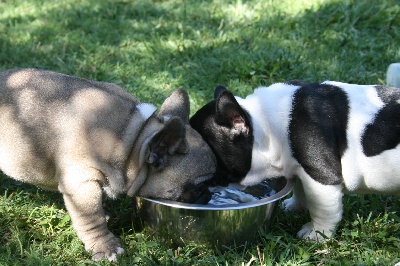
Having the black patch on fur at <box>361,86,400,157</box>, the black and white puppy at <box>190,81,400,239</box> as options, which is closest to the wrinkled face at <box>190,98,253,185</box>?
the black and white puppy at <box>190,81,400,239</box>

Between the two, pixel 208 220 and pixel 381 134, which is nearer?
pixel 208 220

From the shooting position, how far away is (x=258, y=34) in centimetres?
810

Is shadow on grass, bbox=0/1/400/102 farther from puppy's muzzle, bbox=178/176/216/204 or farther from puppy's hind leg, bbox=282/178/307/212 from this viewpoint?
puppy's muzzle, bbox=178/176/216/204

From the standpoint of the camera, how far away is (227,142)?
15.0 feet

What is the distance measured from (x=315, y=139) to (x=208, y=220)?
97 centimetres

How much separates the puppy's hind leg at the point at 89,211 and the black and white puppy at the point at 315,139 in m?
0.93

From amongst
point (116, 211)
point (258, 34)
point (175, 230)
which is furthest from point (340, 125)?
point (258, 34)

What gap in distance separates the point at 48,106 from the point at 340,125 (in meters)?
2.14

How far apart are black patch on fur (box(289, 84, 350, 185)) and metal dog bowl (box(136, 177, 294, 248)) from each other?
28cm

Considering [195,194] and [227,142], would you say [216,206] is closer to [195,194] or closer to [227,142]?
[195,194]

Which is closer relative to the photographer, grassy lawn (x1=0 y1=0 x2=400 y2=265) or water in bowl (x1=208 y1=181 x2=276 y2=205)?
grassy lawn (x1=0 y1=0 x2=400 y2=265)

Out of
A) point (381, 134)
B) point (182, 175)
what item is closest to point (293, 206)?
point (381, 134)

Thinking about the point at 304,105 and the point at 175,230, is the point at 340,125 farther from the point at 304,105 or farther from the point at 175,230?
the point at 175,230

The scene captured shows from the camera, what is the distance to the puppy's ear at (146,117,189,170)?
4.10 m
